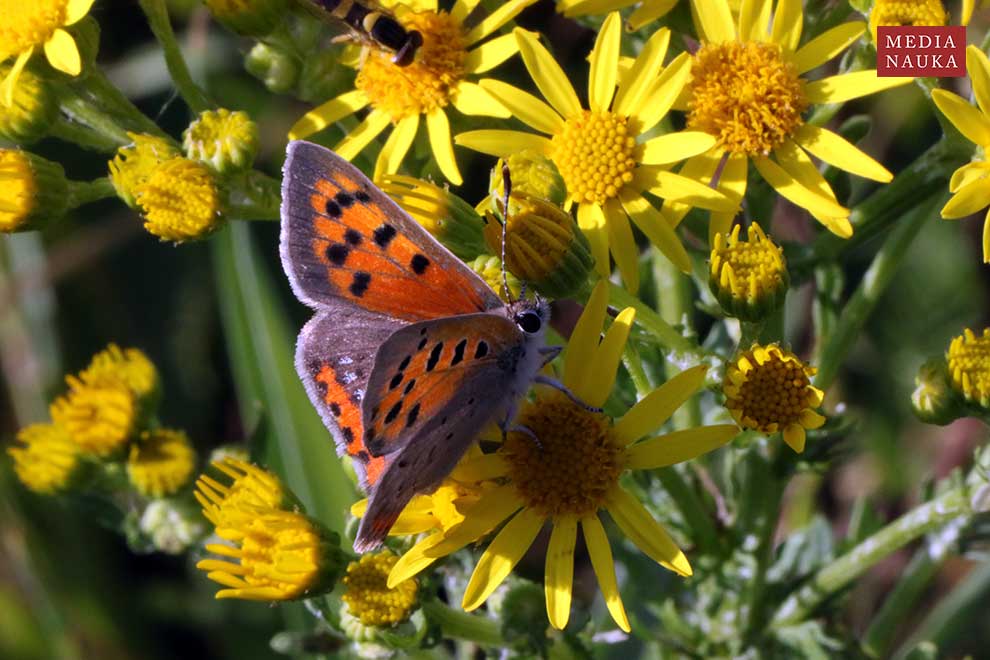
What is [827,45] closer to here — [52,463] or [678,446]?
[678,446]

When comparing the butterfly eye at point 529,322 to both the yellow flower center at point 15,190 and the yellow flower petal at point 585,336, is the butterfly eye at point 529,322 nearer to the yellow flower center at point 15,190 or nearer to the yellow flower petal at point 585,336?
the yellow flower petal at point 585,336

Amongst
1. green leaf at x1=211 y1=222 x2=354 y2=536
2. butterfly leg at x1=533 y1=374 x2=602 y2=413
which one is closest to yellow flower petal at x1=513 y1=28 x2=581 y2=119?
butterfly leg at x1=533 y1=374 x2=602 y2=413

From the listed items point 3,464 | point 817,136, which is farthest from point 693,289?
point 3,464

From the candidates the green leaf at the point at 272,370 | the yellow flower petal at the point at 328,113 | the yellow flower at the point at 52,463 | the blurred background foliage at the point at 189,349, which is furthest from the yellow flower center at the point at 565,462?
the blurred background foliage at the point at 189,349

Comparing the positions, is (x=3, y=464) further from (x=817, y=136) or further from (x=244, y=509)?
(x=817, y=136)

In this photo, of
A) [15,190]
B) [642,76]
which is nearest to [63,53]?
[15,190]
